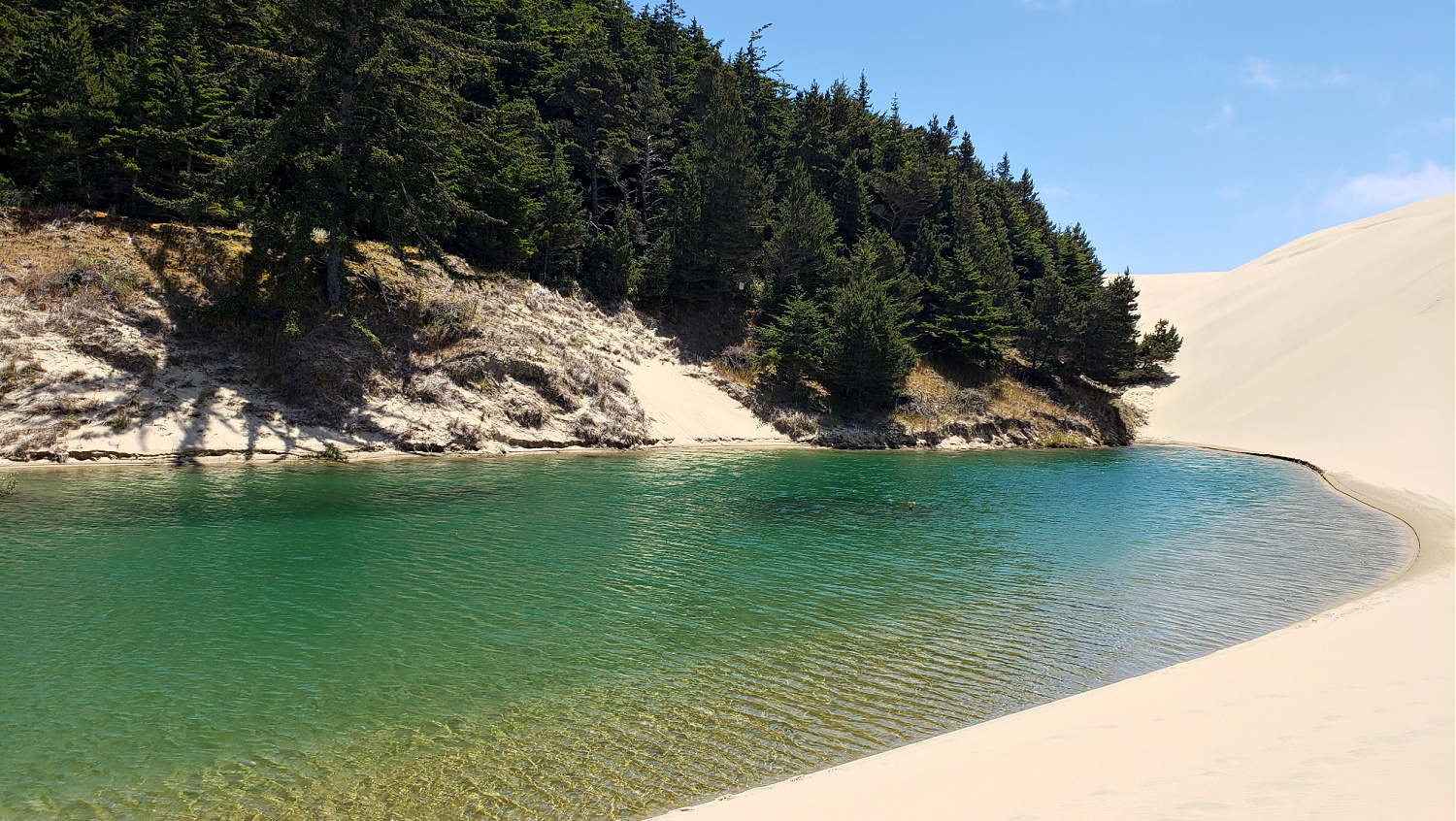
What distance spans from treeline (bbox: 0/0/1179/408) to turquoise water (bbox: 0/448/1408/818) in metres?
17.1

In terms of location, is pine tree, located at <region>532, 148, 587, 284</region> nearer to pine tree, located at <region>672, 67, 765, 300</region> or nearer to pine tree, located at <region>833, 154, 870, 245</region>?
pine tree, located at <region>672, 67, 765, 300</region>

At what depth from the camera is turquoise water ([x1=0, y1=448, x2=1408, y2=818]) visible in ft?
24.6

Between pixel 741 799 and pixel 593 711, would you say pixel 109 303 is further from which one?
pixel 741 799

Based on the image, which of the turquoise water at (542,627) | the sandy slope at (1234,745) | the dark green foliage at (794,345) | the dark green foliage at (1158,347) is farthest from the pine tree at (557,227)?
the dark green foliage at (1158,347)

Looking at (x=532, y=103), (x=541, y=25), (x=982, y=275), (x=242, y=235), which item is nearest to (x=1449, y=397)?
(x=982, y=275)

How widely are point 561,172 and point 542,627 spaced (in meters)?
39.6

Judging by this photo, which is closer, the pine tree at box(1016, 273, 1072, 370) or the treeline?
the treeline

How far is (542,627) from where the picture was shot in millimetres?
11844

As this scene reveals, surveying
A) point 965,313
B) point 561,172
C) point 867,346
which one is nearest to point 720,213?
point 561,172

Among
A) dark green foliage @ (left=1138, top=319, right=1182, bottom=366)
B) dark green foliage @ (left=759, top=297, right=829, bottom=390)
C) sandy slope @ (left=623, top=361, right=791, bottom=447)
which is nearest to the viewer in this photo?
sandy slope @ (left=623, top=361, right=791, bottom=447)

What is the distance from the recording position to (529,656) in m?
10.6

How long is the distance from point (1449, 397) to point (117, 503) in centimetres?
5804

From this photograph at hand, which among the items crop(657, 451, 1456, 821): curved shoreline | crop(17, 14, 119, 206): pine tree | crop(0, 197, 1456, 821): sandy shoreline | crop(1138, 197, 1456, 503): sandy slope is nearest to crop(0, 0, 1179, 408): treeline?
crop(17, 14, 119, 206): pine tree

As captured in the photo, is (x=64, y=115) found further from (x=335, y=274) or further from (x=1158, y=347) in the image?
(x=1158, y=347)
